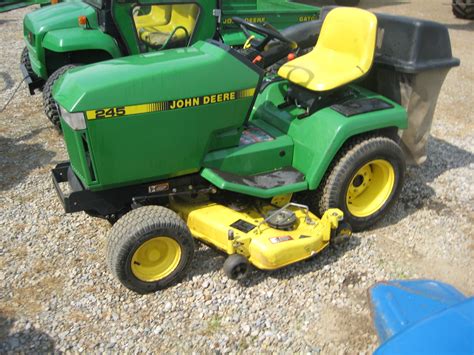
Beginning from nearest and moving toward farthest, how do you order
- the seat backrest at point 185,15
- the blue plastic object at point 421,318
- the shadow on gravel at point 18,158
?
1. the blue plastic object at point 421,318
2. the shadow on gravel at point 18,158
3. the seat backrest at point 185,15

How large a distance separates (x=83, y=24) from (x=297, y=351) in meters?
3.67

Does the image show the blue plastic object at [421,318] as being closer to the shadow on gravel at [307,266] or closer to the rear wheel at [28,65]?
the shadow on gravel at [307,266]

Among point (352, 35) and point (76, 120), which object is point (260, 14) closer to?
point (352, 35)

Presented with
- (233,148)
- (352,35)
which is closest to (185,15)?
(352,35)

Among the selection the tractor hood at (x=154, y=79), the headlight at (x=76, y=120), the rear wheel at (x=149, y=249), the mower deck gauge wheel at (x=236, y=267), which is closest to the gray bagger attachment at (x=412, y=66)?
the tractor hood at (x=154, y=79)

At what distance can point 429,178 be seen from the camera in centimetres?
407

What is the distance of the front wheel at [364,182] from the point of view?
3.12 m

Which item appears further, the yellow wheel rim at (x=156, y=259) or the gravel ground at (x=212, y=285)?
the yellow wheel rim at (x=156, y=259)

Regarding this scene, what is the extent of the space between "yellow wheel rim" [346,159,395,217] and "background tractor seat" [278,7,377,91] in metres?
0.62

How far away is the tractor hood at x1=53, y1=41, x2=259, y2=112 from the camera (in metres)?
2.56

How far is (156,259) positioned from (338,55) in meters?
1.78

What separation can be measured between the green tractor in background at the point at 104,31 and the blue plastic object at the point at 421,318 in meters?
3.26

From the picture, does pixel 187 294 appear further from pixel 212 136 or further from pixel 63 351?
pixel 212 136

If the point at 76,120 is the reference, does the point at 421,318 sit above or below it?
below
